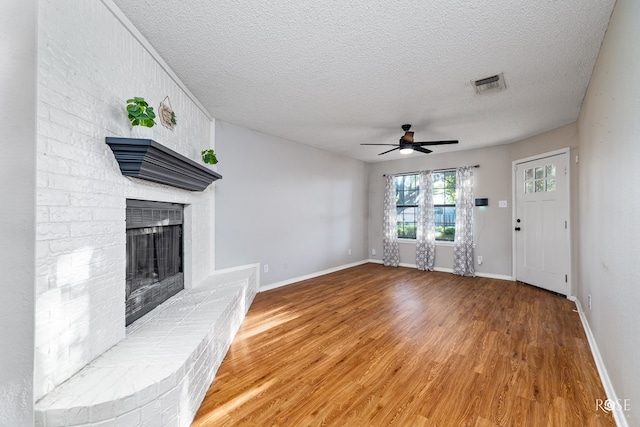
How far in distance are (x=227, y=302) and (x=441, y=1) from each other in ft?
8.93

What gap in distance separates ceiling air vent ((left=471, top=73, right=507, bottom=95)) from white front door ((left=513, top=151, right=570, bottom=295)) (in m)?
2.08

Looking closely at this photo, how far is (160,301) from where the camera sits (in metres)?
2.38

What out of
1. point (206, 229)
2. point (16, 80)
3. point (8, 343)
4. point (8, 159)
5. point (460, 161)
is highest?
point (460, 161)

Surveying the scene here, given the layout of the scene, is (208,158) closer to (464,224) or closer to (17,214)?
(17,214)

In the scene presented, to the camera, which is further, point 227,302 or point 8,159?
point 227,302

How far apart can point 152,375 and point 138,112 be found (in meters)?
1.55

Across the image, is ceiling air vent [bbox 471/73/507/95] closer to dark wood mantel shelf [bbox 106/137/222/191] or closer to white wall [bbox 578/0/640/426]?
white wall [bbox 578/0/640/426]

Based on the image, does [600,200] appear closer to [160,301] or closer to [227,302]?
[227,302]

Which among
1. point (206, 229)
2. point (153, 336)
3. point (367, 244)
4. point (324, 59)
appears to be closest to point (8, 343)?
point (153, 336)

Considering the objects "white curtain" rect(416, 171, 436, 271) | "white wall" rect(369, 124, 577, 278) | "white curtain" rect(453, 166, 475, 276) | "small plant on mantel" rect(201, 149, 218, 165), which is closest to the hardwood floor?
"white wall" rect(369, 124, 577, 278)

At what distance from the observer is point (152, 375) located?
1359 mm

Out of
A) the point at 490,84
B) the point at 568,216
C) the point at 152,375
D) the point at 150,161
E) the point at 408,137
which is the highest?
the point at 490,84

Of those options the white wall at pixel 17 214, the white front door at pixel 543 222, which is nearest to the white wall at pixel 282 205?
the white wall at pixel 17 214

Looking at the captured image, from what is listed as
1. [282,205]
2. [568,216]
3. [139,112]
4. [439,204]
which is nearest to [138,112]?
[139,112]
